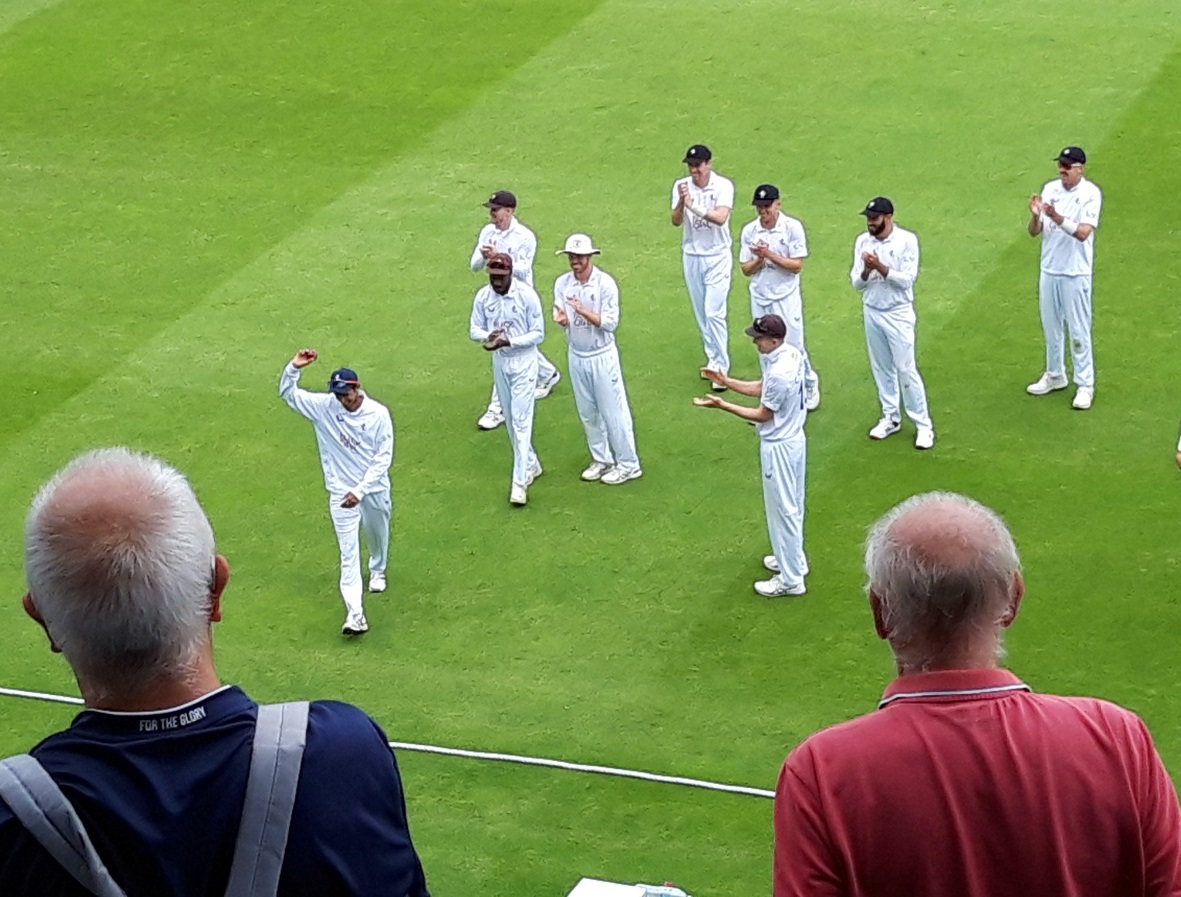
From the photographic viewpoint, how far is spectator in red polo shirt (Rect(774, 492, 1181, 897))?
385 cm

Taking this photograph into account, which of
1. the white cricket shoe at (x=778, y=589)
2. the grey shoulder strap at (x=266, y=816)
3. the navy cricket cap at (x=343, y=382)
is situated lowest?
the white cricket shoe at (x=778, y=589)

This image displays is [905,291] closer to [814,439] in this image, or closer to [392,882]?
[814,439]

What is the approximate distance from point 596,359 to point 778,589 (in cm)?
272

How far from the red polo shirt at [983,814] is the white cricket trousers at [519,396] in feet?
35.6

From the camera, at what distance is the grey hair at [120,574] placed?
3408mm

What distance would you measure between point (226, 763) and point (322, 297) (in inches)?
610

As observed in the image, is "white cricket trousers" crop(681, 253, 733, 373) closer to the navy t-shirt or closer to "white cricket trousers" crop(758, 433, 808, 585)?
"white cricket trousers" crop(758, 433, 808, 585)

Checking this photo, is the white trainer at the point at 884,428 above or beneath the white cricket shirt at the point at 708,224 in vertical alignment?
beneath

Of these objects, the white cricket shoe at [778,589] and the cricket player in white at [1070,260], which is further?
the cricket player in white at [1070,260]

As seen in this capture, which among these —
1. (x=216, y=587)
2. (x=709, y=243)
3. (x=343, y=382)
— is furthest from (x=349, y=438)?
(x=216, y=587)

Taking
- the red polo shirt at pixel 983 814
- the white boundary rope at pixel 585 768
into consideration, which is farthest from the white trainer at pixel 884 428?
the red polo shirt at pixel 983 814

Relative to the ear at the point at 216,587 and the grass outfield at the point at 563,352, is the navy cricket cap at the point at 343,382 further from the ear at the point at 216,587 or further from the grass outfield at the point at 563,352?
the ear at the point at 216,587

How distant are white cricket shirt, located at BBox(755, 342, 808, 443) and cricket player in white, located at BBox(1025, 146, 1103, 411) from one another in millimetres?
3719

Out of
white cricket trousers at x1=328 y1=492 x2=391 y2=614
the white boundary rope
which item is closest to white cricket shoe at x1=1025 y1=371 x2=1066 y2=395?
white cricket trousers at x1=328 y1=492 x2=391 y2=614
